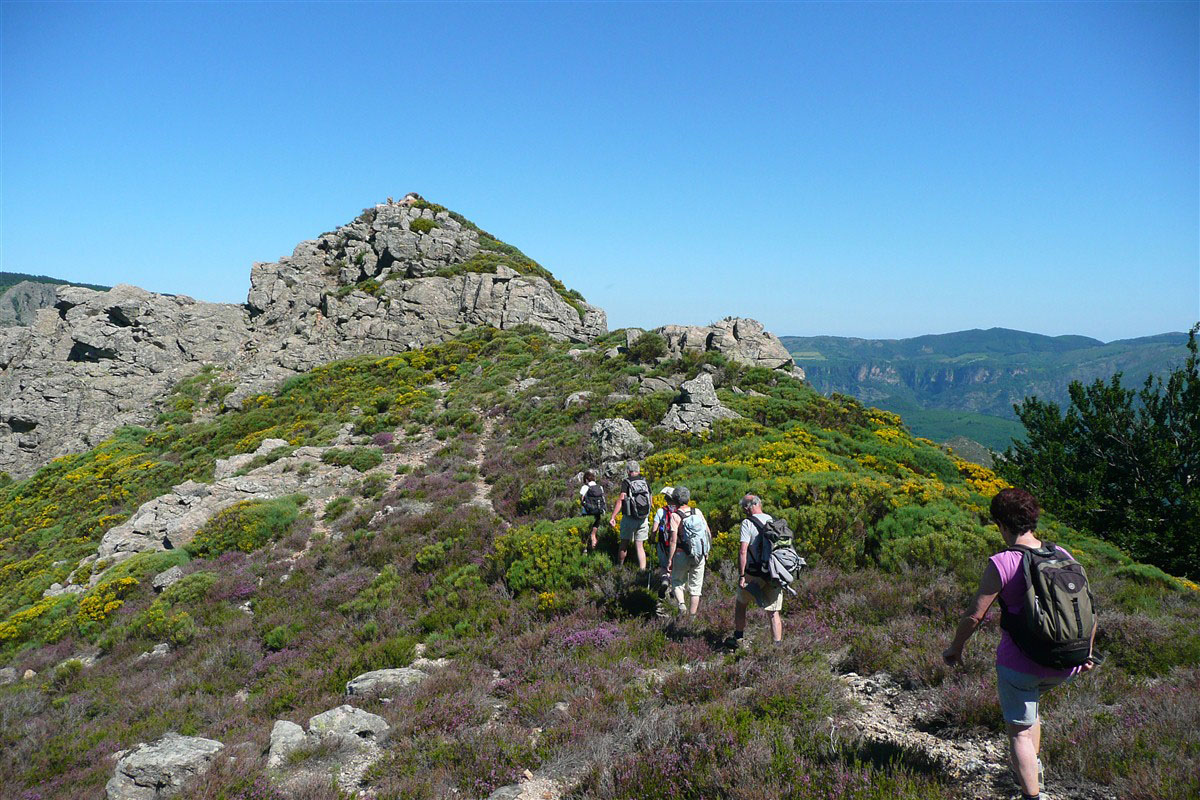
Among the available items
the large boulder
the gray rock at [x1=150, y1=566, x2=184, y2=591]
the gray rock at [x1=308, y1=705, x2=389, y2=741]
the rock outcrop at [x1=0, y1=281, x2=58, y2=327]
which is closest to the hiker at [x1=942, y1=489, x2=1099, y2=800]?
the gray rock at [x1=308, y1=705, x2=389, y2=741]

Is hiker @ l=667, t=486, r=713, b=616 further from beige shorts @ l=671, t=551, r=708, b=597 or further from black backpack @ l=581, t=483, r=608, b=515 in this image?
black backpack @ l=581, t=483, r=608, b=515

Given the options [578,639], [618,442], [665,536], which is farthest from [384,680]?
[618,442]

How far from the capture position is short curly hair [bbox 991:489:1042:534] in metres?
3.70

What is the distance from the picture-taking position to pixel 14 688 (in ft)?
32.9

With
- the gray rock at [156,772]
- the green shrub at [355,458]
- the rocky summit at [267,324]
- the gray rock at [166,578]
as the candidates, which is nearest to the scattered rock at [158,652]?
the gray rock at [166,578]

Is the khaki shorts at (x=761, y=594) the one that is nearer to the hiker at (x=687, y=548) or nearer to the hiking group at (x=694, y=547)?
the hiking group at (x=694, y=547)

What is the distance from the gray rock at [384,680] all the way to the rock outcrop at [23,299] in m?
193

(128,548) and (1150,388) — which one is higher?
(1150,388)

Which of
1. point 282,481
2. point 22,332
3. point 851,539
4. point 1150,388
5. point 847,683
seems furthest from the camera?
point 22,332

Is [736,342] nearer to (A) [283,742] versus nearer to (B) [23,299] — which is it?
(A) [283,742]

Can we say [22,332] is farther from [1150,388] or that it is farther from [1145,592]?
[1150,388]

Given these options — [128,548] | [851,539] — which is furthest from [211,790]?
[128,548]

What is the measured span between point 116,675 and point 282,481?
30.8ft

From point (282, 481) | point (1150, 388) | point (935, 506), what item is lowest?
point (282, 481)
